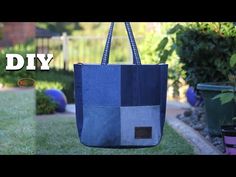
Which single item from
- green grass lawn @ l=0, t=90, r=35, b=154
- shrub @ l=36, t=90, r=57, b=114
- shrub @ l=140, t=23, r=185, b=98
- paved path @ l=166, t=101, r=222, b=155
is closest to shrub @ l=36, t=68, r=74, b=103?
shrub @ l=36, t=90, r=57, b=114

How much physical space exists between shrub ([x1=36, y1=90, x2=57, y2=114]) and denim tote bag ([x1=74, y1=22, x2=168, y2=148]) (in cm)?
202

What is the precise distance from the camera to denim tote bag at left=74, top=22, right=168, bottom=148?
2787mm

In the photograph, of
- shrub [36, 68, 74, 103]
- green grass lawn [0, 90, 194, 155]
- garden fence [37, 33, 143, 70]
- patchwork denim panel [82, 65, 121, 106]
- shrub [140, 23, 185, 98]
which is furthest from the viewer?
garden fence [37, 33, 143, 70]

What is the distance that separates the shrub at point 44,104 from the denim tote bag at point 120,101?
2015 millimetres

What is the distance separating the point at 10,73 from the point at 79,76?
55 cm

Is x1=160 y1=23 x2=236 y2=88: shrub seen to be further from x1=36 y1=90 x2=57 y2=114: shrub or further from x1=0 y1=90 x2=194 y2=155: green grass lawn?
x1=36 y1=90 x2=57 y2=114: shrub

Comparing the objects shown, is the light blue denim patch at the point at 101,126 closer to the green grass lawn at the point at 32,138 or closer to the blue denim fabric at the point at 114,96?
the blue denim fabric at the point at 114,96

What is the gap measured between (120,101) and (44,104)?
228cm

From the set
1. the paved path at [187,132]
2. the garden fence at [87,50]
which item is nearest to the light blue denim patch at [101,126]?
the paved path at [187,132]

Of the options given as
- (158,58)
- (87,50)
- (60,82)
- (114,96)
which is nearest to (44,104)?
(60,82)
